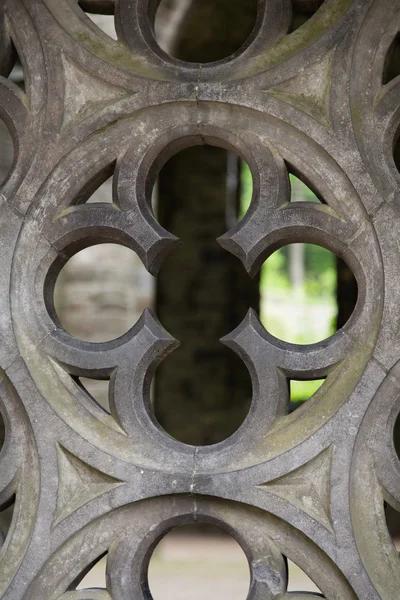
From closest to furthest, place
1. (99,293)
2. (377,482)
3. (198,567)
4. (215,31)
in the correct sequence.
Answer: (377,482) < (99,293) < (198,567) < (215,31)

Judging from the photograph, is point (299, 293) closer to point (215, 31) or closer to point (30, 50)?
point (215, 31)

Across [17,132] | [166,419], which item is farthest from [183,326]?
[17,132]

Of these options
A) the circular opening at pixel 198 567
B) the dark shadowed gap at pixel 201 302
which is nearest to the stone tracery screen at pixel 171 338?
the circular opening at pixel 198 567

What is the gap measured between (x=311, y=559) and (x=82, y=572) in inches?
18.6

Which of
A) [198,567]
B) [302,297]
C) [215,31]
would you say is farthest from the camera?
[302,297]

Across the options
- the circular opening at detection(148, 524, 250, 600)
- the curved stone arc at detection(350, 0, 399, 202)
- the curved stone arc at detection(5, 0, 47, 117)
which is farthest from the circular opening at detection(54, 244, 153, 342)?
the curved stone arc at detection(350, 0, 399, 202)

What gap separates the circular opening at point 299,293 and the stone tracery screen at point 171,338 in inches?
666

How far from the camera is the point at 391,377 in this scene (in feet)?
6.17

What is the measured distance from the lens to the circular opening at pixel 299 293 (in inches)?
787

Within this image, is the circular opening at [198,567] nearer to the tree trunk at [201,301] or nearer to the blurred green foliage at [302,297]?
the tree trunk at [201,301]

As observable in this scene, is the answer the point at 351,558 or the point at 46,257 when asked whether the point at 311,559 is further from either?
the point at 46,257

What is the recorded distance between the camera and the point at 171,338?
6.57 feet

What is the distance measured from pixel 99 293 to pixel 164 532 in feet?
9.85

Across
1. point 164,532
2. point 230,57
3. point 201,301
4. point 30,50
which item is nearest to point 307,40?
point 230,57
